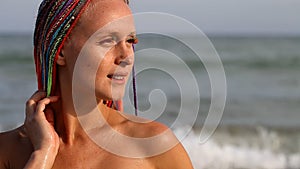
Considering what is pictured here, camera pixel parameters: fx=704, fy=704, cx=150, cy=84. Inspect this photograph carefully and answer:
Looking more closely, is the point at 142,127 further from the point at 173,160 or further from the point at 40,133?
the point at 40,133

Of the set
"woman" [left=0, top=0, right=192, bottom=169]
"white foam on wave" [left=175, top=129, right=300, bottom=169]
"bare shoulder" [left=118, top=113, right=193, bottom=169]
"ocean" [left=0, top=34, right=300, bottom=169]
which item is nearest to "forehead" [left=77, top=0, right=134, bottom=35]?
"woman" [left=0, top=0, right=192, bottom=169]

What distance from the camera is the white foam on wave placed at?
8969mm

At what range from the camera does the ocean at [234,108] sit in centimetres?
939

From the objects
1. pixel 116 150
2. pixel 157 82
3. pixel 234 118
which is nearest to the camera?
pixel 116 150

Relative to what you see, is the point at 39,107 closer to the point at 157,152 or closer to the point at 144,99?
the point at 157,152

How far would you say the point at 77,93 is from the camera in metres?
3.17

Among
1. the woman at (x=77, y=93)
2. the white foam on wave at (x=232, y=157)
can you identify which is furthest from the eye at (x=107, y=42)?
the white foam on wave at (x=232, y=157)

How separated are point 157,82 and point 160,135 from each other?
1261 centimetres

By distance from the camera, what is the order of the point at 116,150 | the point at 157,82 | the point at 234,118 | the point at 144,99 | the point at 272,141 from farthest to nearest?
the point at 157,82 → the point at 144,99 → the point at 234,118 → the point at 272,141 → the point at 116,150

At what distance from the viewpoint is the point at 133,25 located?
10.2 ft

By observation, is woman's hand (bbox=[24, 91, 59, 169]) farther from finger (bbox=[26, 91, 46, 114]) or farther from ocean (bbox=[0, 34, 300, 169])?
ocean (bbox=[0, 34, 300, 169])

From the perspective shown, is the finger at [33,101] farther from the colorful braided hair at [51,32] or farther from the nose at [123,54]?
the nose at [123,54]

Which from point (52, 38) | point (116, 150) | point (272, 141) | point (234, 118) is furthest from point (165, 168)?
point (234, 118)

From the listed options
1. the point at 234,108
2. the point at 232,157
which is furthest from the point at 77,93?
the point at 234,108
